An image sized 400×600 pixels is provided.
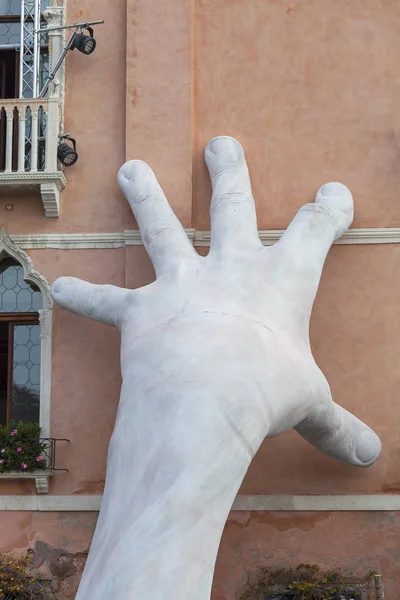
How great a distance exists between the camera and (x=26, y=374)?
1270cm

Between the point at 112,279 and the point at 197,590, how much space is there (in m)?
4.50

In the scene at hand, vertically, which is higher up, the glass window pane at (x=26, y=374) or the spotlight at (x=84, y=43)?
the spotlight at (x=84, y=43)

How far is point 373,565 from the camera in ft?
38.8

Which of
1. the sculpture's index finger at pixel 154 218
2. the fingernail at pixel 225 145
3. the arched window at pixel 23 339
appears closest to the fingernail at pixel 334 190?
the fingernail at pixel 225 145

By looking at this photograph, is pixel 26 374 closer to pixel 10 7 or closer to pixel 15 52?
pixel 15 52

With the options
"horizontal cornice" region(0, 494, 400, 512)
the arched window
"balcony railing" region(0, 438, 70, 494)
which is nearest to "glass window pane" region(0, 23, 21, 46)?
the arched window

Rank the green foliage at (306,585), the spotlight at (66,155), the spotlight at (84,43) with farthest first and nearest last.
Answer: the spotlight at (84,43)
the spotlight at (66,155)
the green foliage at (306,585)

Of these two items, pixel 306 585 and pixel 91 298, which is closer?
pixel 306 585

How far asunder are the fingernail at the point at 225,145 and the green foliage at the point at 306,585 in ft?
14.9

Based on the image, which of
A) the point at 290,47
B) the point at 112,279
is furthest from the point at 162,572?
the point at 290,47

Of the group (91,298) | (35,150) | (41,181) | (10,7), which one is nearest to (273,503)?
(91,298)

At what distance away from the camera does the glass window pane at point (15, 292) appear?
42.3 feet

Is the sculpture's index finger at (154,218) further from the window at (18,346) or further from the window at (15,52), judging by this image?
the window at (15,52)

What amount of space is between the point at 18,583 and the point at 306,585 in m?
2.94
